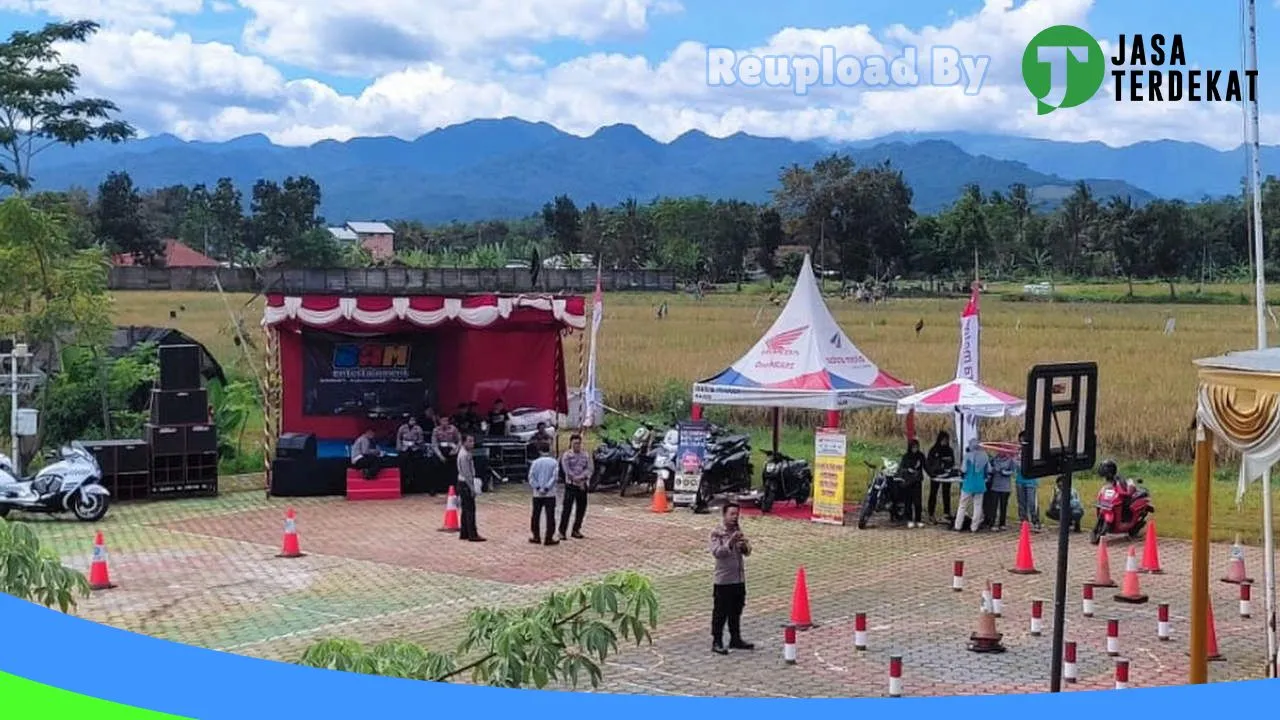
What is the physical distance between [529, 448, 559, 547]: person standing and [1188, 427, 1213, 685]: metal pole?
24.1ft

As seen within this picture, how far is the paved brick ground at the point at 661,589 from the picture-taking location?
944cm

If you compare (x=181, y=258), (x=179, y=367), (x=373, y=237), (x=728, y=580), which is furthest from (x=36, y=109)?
(x=373, y=237)

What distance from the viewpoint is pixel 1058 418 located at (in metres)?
6.62

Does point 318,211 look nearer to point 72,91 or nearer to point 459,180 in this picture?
point 459,180

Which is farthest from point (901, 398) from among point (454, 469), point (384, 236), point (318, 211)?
point (384, 236)

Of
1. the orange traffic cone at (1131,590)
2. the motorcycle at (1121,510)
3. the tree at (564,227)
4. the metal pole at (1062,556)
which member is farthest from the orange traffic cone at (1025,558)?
the tree at (564,227)

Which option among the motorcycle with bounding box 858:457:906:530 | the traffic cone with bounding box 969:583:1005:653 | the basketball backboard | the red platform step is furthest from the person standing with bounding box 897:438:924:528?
the basketball backboard

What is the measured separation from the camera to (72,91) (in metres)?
12.9

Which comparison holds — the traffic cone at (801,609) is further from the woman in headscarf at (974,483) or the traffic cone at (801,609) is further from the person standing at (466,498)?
the woman in headscarf at (974,483)

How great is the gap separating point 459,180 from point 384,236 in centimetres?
2440

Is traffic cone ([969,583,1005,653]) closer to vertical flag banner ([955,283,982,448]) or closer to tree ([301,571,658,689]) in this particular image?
tree ([301,571,658,689])

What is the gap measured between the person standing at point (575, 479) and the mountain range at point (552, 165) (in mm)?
3113

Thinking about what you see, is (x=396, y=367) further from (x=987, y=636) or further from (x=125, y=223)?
(x=987, y=636)

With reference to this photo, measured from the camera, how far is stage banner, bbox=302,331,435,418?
1958 centimetres
